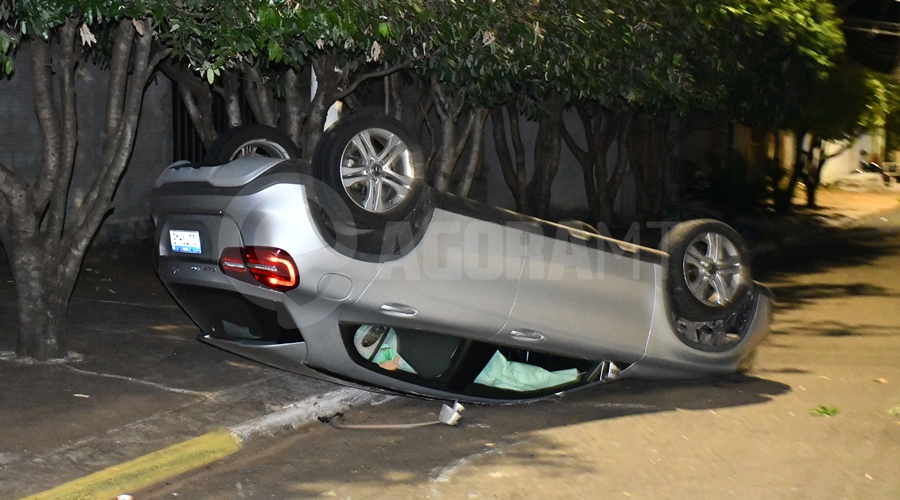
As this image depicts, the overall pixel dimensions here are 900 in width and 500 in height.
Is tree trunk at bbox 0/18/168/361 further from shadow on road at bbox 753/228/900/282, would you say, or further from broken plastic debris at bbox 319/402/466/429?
shadow on road at bbox 753/228/900/282

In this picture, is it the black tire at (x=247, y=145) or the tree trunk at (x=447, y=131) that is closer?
the black tire at (x=247, y=145)

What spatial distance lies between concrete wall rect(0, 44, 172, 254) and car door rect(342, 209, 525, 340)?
23.6 ft

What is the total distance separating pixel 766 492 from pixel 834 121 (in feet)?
46.4

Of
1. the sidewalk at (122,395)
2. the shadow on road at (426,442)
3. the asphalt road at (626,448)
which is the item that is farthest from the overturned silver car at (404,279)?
the sidewalk at (122,395)

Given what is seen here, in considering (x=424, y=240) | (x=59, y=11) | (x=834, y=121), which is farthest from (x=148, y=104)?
(x=834, y=121)

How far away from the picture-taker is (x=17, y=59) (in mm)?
11914

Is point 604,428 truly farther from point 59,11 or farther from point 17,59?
point 17,59

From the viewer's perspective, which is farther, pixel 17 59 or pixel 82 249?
pixel 17 59

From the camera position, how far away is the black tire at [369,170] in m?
5.55

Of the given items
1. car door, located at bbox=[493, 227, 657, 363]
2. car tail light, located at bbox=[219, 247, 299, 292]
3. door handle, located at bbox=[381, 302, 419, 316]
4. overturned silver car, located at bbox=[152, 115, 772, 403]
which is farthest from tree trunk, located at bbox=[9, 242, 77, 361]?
car door, located at bbox=[493, 227, 657, 363]

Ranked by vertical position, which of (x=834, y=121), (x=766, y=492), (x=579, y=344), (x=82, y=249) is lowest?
(x=766, y=492)

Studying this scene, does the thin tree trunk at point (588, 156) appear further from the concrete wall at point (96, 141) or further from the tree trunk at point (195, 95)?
the tree trunk at point (195, 95)

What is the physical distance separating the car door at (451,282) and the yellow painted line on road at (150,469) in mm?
1103

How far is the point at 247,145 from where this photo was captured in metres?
6.44
